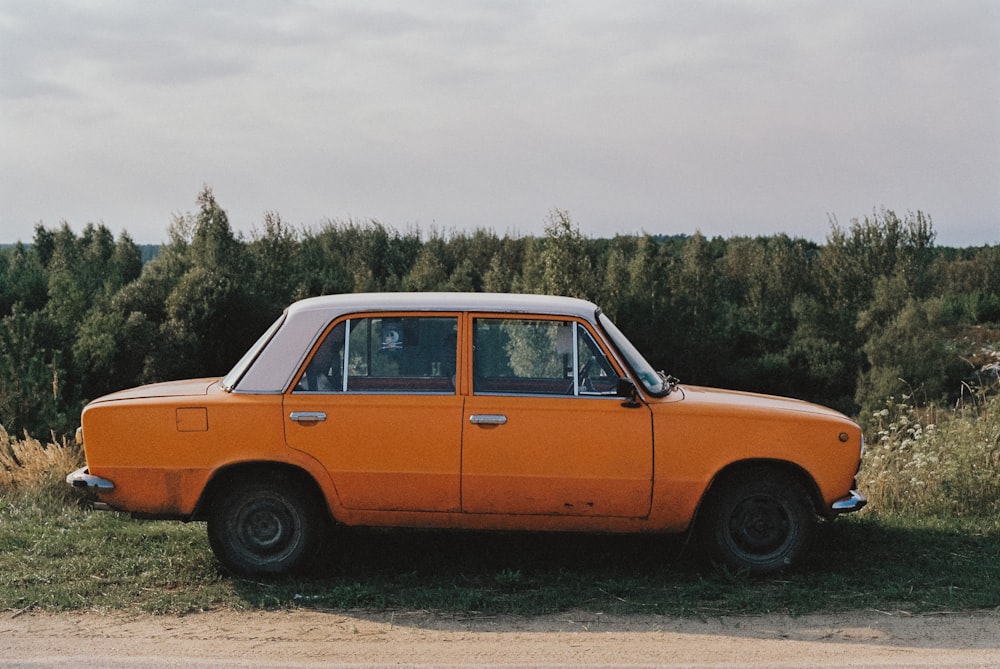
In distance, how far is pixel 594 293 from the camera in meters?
54.9

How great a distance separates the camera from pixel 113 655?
5387 mm

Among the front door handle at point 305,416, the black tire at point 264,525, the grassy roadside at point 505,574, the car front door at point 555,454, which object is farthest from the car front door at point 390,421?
the grassy roadside at point 505,574

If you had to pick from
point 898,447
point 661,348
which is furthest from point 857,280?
point 898,447

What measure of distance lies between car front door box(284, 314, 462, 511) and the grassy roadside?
579 mm

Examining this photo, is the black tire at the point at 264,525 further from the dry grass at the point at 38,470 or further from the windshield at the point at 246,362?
the dry grass at the point at 38,470

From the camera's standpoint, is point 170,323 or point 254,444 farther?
point 170,323

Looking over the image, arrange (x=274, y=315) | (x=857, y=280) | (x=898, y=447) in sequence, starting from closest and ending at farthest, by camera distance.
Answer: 1. (x=898, y=447)
2. (x=274, y=315)
3. (x=857, y=280)

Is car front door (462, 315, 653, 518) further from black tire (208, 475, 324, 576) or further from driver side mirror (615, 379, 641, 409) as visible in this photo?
black tire (208, 475, 324, 576)

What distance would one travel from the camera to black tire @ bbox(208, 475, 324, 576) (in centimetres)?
681

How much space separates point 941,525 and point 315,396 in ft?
16.1

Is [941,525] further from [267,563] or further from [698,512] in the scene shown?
[267,563]

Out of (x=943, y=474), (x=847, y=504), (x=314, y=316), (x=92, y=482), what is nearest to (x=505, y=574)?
(x=314, y=316)

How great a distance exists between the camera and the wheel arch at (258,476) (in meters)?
6.77

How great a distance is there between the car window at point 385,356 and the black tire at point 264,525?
0.72m
